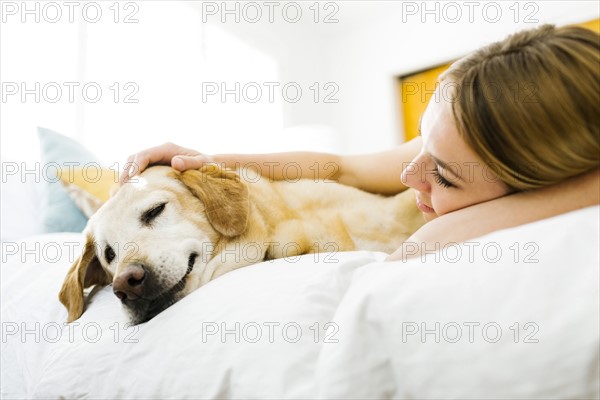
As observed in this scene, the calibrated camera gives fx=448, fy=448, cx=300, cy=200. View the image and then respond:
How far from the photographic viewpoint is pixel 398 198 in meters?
1.40

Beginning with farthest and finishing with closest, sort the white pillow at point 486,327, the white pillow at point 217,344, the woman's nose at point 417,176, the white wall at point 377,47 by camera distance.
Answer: the white wall at point 377,47, the woman's nose at point 417,176, the white pillow at point 217,344, the white pillow at point 486,327

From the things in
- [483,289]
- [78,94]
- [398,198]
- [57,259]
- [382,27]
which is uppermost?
[382,27]

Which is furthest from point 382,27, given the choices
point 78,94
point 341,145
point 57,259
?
point 57,259

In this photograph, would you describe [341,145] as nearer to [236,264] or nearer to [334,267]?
[236,264]

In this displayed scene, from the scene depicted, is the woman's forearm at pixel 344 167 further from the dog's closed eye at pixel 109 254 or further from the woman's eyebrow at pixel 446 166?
the woman's eyebrow at pixel 446 166

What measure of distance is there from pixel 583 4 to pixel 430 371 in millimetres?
5198

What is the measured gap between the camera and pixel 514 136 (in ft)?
2.52

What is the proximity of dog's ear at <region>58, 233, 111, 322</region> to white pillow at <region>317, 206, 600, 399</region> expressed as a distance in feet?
2.18

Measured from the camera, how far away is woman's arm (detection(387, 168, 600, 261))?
72cm

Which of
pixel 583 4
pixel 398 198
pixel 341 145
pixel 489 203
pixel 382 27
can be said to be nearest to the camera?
pixel 489 203

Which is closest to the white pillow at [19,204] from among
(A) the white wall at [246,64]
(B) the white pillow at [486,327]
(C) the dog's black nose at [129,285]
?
(A) the white wall at [246,64]

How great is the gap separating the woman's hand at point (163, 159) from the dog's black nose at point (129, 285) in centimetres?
32

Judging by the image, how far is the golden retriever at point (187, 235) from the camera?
0.93 metres

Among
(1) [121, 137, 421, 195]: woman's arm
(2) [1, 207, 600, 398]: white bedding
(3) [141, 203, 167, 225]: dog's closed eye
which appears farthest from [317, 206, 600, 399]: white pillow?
(1) [121, 137, 421, 195]: woman's arm
